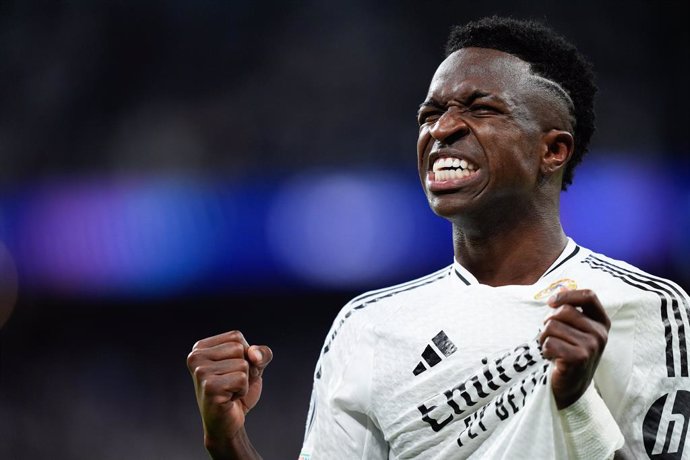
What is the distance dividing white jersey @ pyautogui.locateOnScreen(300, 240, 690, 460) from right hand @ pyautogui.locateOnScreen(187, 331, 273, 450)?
0.24m

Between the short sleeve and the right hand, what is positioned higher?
the right hand

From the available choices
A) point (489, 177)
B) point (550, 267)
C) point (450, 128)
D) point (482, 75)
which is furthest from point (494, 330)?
point (482, 75)

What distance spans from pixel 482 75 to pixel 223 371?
0.86 m

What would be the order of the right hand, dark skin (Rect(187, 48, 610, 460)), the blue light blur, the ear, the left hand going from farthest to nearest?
the blue light blur → the ear → dark skin (Rect(187, 48, 610, 460)) → the right hand → the left hand

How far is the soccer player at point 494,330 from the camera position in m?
1.91

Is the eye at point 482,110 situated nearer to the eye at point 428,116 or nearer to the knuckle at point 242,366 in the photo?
the eye at point 428,116

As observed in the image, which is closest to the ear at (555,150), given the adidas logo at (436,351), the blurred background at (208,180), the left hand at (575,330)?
the adidas logo at (436,351)

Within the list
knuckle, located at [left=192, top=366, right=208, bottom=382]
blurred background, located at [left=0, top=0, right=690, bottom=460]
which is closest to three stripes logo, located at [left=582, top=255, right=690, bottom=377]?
knuckle, located at [left=192, top=366, right=208, bottom=382]

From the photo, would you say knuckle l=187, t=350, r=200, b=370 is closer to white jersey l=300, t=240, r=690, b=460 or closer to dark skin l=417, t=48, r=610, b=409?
white jersey l=300, t=240, r=690, b=460

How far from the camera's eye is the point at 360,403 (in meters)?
2.19

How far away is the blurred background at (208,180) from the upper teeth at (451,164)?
1.86m

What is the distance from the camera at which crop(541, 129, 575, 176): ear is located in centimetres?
227

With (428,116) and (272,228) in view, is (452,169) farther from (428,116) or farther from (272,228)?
(272,228)

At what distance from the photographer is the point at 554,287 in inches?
83.2
